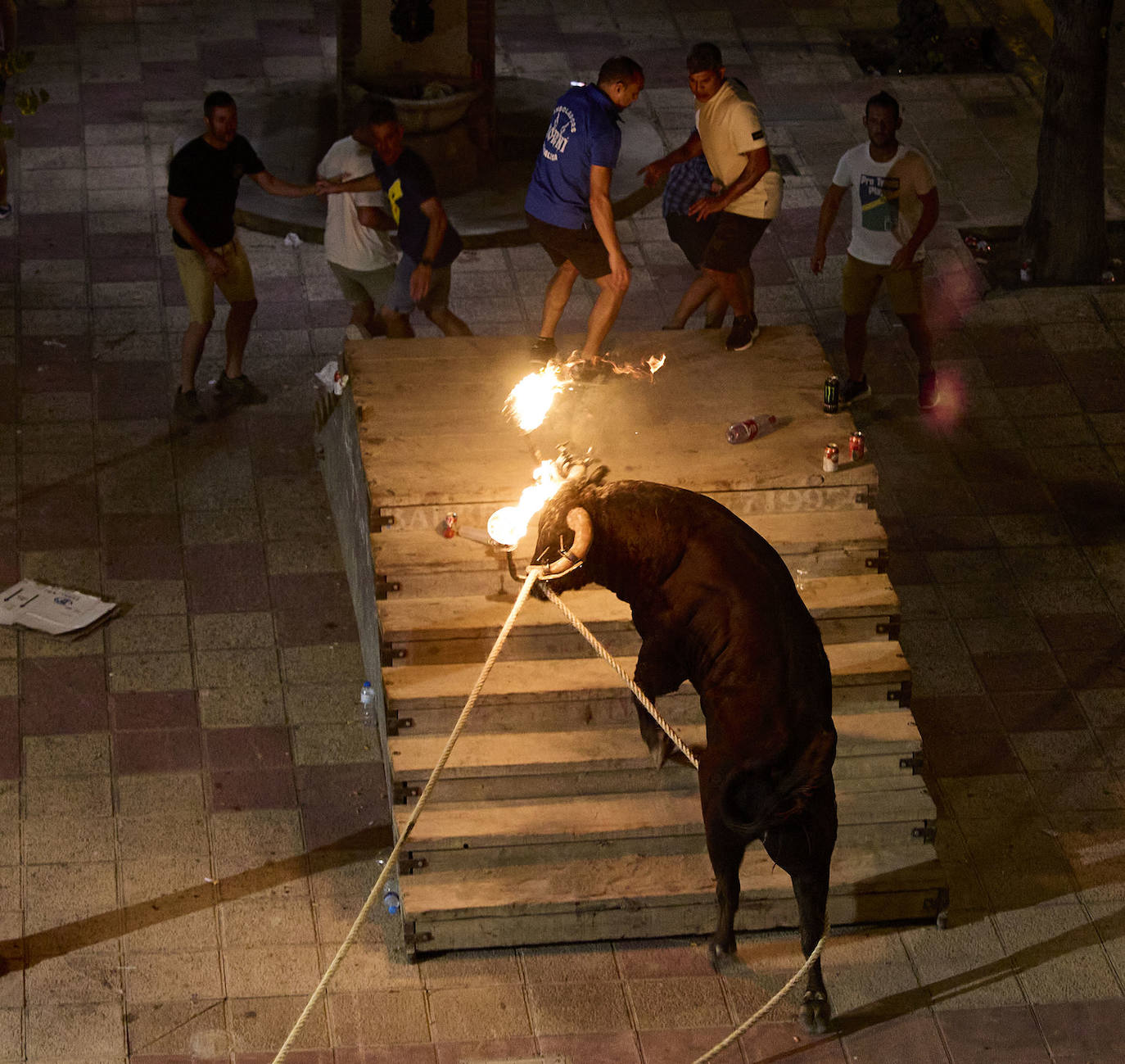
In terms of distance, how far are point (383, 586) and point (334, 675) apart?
1.10m

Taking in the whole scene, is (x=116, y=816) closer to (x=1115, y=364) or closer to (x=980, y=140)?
(x=1115, y=364)

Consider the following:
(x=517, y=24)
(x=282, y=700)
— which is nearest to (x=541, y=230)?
(x=282, y=700)

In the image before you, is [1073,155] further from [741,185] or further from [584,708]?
[584,708]

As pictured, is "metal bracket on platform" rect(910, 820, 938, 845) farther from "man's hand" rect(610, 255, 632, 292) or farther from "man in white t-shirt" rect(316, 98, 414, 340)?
"man in white t-shirt" rect(316, 98, 414, 340)

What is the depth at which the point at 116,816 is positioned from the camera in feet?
28.2

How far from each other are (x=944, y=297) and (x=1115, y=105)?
4262mm

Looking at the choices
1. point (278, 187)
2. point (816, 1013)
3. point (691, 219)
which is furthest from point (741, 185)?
point (816, 1013)

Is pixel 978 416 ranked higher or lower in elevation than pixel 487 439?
lower

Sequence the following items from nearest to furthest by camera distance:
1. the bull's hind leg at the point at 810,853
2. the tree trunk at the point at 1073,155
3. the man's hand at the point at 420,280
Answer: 1. the bull's hind leg at the point at 810,853
2. the man's hand at the point at 420,280
3. the tree trunk at the point at 1073,155

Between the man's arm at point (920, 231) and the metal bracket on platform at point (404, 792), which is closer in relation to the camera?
the metal bracket on platform at point (404, 792)

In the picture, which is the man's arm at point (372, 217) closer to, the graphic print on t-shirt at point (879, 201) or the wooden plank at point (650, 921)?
the graphic print on t-shirt at point (879, 201)

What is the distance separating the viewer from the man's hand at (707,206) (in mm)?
10312

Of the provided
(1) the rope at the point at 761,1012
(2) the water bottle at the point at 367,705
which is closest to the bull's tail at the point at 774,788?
(1) the rope at the point at 761,1012

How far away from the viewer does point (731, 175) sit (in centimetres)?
1034
